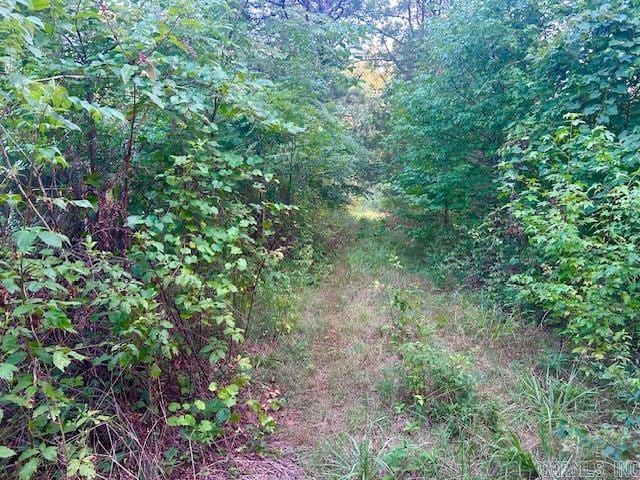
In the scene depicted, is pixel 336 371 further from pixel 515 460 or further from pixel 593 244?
pixel 593 244

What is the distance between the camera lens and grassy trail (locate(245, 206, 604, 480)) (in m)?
2.06

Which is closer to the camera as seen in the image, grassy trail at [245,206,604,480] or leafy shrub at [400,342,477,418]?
grassy trail at [245,206,604,480]

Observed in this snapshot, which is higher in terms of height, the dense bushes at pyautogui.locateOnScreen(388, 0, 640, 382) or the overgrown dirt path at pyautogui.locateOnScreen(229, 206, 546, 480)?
the dense bushes at pyautogui.locateOnScreen(388, 0, 640, 382)

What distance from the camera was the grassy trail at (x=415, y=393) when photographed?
206cm

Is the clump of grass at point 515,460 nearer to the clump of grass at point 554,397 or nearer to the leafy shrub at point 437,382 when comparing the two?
the clump of grass at point 554,397

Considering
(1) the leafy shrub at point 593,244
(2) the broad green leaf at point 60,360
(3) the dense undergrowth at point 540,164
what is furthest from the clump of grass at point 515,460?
(2) the broad green leaf at point 60,360

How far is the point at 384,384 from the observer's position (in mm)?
2752

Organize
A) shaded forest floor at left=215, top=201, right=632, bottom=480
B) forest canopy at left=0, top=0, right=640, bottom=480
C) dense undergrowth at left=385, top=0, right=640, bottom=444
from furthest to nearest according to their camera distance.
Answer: dense undergrowth at left=385, top=0, right=640, bottom=444 < shaded forest floor at left=215, top=201, right=632, bottom=480 < forest canopy at left=0, top=0, right=640, bottom=480

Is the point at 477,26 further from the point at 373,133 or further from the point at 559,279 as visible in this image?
the point at 373,133

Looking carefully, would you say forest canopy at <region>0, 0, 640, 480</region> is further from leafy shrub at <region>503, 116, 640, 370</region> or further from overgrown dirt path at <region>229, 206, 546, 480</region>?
overgrown dirt path at <region>229, 206, 546, 480</region>

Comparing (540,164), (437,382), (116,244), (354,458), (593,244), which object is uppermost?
(540,164)

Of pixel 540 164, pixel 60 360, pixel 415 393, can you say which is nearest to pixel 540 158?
pixel 540 164

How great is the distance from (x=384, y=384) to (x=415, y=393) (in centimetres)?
23

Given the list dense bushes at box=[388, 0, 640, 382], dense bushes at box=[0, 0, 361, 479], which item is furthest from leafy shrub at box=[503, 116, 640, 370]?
dense bushes at box=[0, 0, 361, 479]
